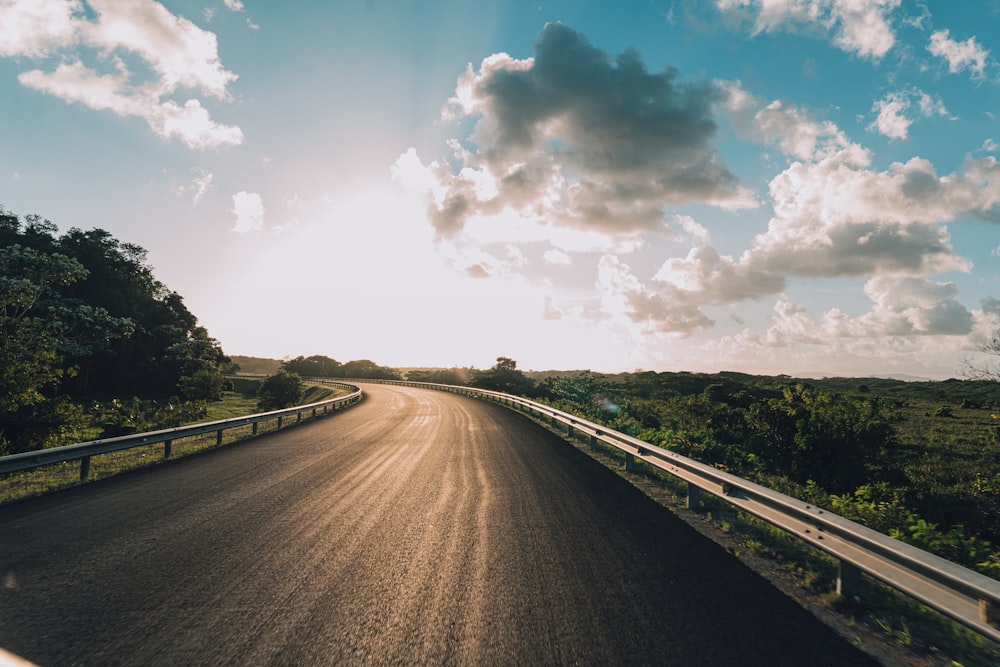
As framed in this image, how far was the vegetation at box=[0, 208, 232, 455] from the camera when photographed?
1116cm

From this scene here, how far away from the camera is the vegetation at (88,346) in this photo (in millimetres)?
11164

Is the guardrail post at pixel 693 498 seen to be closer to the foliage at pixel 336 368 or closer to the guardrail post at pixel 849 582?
the guardrail post at pixel 849 582

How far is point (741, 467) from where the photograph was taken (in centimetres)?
1077

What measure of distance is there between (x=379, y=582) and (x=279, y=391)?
32.7 m

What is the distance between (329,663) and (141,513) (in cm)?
482

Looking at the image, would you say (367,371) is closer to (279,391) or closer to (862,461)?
(279,391)

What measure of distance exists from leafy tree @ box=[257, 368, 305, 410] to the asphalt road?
2691 centimetres

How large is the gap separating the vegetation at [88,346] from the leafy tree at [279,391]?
11.0ft

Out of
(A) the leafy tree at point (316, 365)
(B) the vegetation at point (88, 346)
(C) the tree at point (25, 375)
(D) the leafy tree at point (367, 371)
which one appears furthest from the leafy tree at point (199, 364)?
(A) the leafy tree at point (316, 365)

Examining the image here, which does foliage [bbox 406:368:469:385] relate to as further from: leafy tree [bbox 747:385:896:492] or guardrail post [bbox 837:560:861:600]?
guardrail post [bbox 837:560:861:600]

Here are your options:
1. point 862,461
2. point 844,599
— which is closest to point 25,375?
point 844,599

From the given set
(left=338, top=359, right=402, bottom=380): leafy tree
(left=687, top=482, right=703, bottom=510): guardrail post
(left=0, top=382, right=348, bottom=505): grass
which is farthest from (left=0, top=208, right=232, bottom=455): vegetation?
(left=338, top=359, right=402, bottom=380): leafy tree

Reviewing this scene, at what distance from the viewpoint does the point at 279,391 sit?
3284 cm

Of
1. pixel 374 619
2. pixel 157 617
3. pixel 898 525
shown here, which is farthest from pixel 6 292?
pixel 898 525
